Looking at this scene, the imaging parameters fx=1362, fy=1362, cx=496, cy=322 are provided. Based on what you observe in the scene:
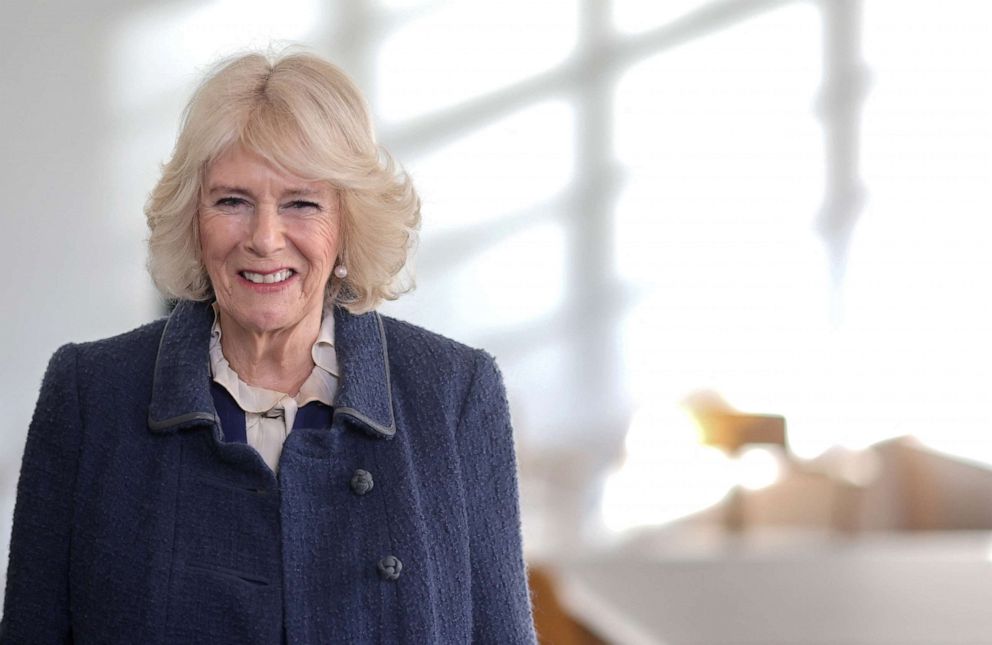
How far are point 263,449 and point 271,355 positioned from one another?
0.11 metres

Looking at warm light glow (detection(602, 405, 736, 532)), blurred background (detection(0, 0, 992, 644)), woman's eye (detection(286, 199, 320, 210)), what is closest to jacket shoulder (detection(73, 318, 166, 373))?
woman's eye (detection(286, 199, 320, 210))

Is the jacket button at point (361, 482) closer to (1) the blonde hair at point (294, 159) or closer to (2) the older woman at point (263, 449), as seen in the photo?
(2) the older woman at point (263, 449)

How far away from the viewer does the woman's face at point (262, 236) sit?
1.47 meters

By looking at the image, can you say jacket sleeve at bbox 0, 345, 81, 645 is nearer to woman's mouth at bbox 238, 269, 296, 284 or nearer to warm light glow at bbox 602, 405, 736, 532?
woman's mouth at bbox 238, 269, 296, 284

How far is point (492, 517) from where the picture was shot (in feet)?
→ 5.22

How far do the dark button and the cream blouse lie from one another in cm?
16

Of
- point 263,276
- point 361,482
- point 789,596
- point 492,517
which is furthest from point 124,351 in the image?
point 789,596

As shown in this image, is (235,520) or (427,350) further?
(427,350)

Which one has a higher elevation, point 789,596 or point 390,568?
point 789,596

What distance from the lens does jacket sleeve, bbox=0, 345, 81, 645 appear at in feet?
4.90

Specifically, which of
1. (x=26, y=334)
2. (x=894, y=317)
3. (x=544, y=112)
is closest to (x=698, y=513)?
(x=894, y=317)

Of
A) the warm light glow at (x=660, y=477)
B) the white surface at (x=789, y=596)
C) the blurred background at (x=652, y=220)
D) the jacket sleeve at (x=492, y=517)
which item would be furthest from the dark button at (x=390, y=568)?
the warm light glow at (x=660, y=477)

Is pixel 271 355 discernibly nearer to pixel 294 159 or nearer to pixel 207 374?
pixel 207 374

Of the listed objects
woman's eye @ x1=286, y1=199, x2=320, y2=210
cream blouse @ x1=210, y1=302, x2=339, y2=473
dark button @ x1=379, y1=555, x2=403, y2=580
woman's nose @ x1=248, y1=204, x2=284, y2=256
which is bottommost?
dark button @ x1=379, y1=555, x2=403, y2=580
